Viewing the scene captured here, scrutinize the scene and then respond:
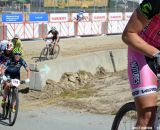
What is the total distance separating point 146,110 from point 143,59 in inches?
18.2

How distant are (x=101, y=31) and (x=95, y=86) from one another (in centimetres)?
2210

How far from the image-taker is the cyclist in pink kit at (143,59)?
4148 mm

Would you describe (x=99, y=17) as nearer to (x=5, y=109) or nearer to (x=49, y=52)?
(x=49, y=52)

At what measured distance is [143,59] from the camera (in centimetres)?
440

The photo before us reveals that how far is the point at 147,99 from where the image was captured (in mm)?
4328

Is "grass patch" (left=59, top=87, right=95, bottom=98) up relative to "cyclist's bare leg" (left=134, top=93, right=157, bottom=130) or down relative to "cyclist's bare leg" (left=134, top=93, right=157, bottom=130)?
down

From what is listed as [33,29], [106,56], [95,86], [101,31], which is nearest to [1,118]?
[95,86]

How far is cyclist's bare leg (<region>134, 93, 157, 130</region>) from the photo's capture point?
14.1ft

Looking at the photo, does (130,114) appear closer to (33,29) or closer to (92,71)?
(92,71)

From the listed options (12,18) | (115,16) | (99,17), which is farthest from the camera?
(115,16)

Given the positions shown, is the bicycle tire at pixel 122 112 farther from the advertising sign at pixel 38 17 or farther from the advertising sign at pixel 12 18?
the advertising sign at pixel 38 17

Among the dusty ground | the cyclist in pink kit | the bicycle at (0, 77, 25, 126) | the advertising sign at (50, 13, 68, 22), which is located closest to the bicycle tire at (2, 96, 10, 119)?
the bicycle at (0, 77, 25, 126)

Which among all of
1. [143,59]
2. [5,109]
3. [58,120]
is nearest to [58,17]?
[5,109]

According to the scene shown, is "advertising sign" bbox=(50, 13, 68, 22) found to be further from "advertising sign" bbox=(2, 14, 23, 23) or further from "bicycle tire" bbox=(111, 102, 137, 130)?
"bicycle tire" bbox=(111, 102, 137, 130)
